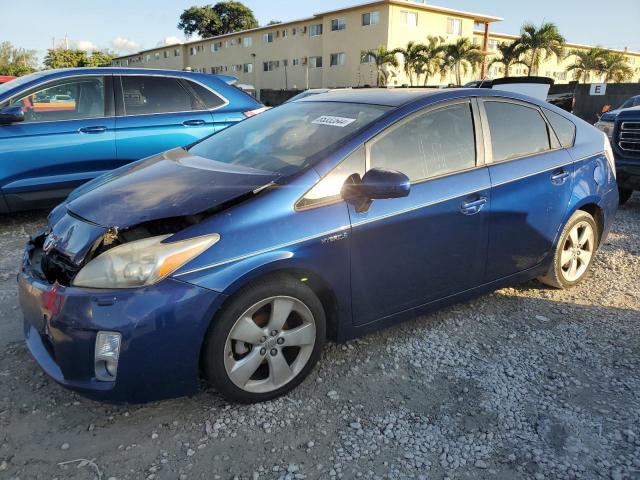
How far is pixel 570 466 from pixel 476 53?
35.3 m

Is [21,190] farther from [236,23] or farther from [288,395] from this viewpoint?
[236,23]

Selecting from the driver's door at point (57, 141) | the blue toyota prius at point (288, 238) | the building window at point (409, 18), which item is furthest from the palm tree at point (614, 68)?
the driver's door at point (57, 141)

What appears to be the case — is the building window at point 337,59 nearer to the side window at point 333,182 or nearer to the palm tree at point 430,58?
the palm tree at point 430,58

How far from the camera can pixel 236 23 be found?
6438 centimetres

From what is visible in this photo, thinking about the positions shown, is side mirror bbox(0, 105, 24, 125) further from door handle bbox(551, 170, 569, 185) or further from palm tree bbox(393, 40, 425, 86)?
palm tree bbox(393, 40, 425, 86)

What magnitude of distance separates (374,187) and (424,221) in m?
0.47

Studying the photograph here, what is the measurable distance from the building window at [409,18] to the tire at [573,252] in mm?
33259

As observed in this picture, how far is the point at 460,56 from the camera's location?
109 ft

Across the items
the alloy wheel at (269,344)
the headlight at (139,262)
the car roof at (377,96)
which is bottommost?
the alloy wheel at (269,344)

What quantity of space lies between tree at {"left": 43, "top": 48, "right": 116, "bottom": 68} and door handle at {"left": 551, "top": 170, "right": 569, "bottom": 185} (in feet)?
191

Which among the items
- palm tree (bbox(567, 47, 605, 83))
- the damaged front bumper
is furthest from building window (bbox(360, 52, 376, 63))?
the damaged front bumper

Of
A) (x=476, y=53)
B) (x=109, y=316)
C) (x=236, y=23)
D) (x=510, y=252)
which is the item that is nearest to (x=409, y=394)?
(x=510, y=252)

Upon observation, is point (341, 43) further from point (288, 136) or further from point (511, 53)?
point (288, 136)

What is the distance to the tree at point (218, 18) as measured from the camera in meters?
63.3
